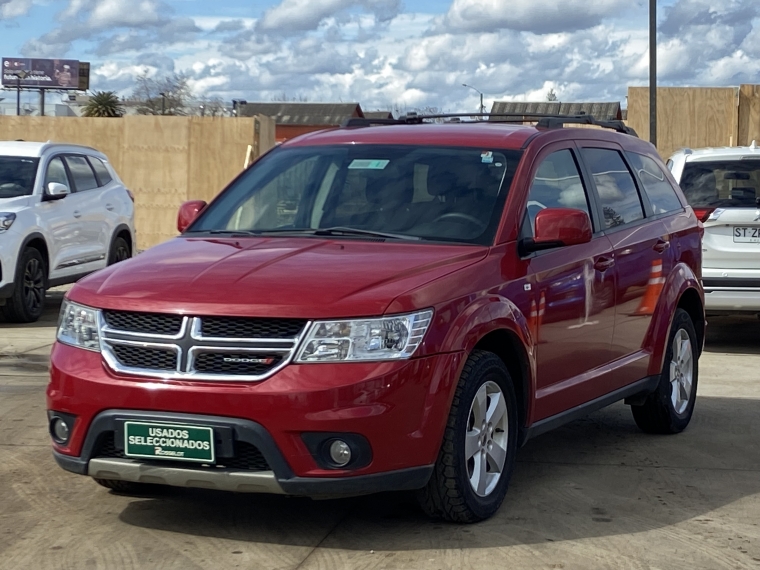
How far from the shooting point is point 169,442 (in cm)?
496

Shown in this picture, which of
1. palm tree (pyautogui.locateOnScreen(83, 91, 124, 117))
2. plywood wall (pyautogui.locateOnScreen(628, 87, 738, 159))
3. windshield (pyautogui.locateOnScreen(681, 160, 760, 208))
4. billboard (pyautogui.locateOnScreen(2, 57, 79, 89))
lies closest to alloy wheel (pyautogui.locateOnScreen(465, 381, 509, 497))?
windshield (pyautogui.locateOnScreen(681, 160, 760, 208))

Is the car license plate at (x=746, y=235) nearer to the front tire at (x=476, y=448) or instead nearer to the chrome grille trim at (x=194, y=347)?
the front tire at (x=476, y=448)

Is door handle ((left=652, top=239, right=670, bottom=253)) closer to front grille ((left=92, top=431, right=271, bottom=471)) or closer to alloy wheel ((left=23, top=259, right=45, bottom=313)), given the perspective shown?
front grille ((left=92, top=431, right=271, bottom=471))

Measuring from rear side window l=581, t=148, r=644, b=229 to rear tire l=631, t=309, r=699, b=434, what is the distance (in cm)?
81

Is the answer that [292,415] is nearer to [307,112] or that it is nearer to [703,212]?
[703,212]

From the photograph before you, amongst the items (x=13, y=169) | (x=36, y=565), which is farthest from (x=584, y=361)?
(x=13, y=169)

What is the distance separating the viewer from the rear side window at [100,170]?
49.1 ft

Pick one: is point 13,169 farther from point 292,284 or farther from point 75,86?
point 75,86

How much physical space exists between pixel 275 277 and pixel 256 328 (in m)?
0.32

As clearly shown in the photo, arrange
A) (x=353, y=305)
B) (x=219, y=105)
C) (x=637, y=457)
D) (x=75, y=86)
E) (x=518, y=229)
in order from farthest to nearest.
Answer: (x=75, y=86), (x=219, y=105), (x=637, y=457), (x=518, y=229), (x=353, y=305)

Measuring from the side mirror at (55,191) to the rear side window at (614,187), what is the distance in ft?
24.9

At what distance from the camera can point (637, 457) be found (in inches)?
278

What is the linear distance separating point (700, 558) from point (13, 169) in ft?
32.9

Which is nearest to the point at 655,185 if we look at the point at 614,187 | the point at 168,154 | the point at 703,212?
the point at 614,187
